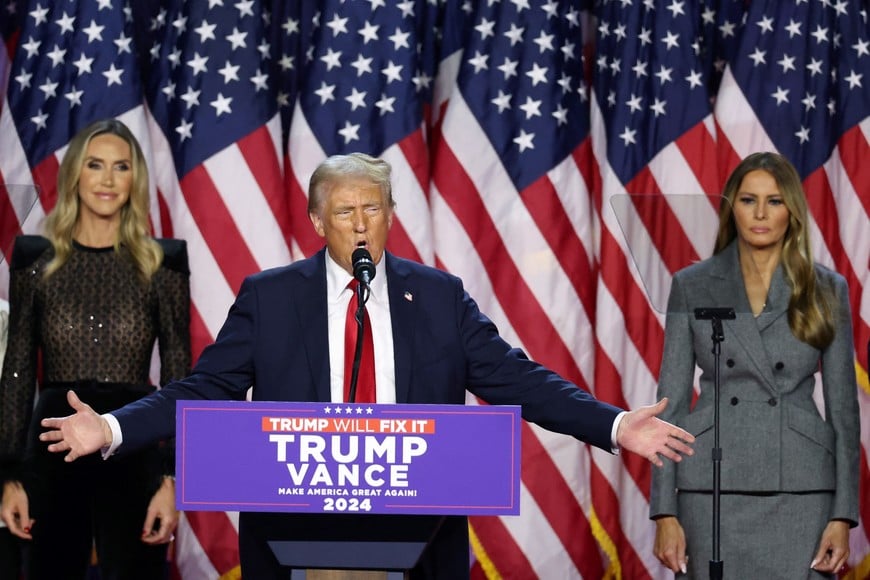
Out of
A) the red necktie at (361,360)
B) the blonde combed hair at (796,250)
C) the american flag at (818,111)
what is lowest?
the red necktie at (361,360)

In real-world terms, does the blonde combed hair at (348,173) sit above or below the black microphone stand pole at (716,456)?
above

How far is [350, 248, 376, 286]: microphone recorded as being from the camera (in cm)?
234

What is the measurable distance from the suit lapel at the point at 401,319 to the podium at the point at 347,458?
49 centimetres

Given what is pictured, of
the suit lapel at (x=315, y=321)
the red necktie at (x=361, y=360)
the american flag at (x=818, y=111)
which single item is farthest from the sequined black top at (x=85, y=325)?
the american flag at (x=818, y=111)

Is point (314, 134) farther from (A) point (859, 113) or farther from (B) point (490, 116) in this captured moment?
(A) point (859, 113)

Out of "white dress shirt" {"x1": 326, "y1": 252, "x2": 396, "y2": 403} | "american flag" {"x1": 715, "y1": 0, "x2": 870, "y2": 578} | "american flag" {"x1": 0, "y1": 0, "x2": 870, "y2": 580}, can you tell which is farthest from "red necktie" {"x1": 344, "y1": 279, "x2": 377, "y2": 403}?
"american flag" {"x1": 715, "y1": 0, "x2": 870, "y2": 578}

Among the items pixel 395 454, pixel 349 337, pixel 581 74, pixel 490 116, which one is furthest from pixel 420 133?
pixel 395 454

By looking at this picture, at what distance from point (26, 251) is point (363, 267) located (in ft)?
5.78

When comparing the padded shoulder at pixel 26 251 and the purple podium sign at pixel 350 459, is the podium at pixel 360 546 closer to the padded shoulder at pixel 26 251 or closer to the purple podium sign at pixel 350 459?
the purple podium sign at pixel 350 459

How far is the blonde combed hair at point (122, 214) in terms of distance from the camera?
12.2 feet

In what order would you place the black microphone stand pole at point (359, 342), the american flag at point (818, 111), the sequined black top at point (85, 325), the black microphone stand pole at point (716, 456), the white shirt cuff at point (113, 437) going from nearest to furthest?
1. the black microphone stand pole at point (359, 342)
2. the white shirt cuff at point (113, 437)
3. the black microphone stand pole at point (716, 456)
4. the sequined black top at point (85, 325)
5. the american flag at point (818, 111)

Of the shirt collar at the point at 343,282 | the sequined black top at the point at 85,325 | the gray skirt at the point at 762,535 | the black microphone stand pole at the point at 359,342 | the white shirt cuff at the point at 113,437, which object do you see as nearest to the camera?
the black microphone stand pole at the point at 359,342

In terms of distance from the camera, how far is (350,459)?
6.86ft

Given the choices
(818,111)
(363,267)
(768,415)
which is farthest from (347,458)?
(818,111)
